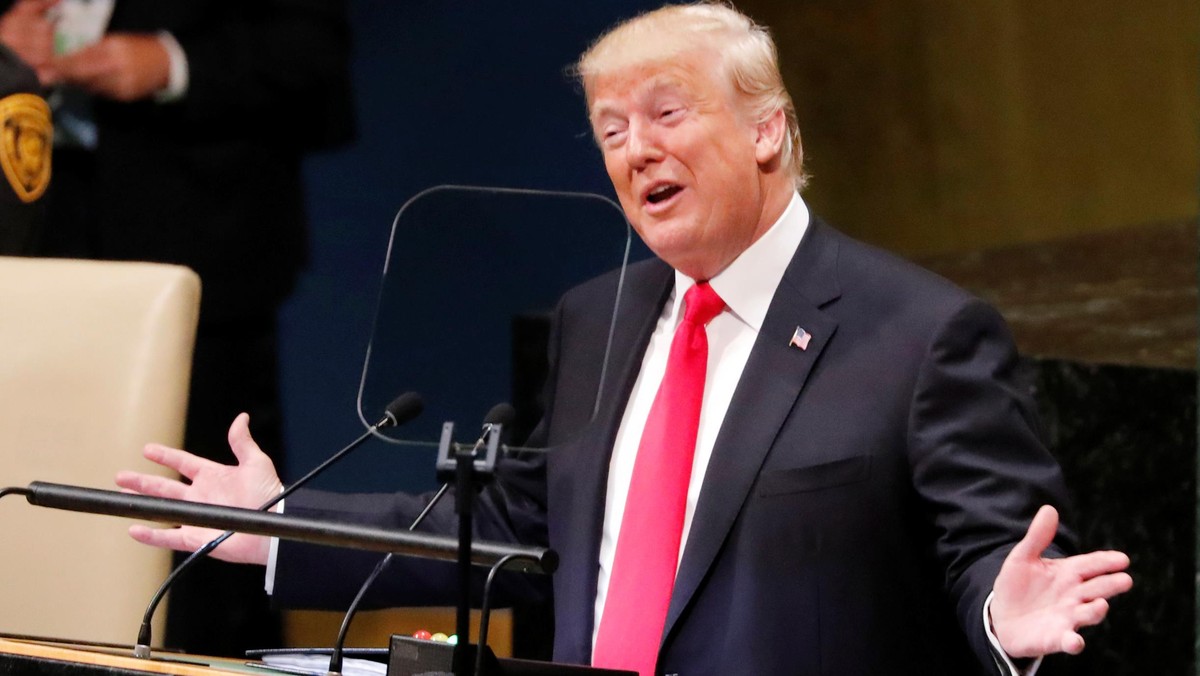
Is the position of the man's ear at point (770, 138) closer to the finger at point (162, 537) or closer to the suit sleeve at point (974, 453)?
the suit sleeve at point (974, 453)

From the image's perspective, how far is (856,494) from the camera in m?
1.79

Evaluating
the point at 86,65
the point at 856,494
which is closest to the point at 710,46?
the point at 856,494

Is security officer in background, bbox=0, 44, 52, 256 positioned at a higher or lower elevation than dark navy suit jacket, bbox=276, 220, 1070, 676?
higher

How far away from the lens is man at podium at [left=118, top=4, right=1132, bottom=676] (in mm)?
1776

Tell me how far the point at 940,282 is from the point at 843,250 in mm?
132

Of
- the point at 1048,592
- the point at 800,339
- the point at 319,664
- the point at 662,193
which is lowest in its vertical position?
the point at 319,664

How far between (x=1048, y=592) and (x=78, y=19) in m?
A: 2.08

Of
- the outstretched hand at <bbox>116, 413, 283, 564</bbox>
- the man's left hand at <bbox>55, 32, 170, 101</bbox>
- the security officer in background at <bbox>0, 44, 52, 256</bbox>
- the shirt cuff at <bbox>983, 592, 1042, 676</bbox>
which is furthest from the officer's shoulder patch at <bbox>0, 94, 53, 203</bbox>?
the shirt cuff at <bbox>983, 592, 1042, 676</bbox>

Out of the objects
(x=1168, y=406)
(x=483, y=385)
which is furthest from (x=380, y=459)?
(x=1168, y=406)

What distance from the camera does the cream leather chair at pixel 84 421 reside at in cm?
199

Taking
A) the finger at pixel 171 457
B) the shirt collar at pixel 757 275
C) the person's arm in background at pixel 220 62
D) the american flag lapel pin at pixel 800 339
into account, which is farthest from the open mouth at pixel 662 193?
→ the person's arm in background at pixel 220 62

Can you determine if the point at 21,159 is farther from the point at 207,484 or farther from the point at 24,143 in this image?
the point at 207,484

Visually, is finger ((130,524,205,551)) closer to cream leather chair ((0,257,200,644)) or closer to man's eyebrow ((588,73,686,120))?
cream leather chair ((0,257,200,644))

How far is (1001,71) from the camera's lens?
4.38 meters
